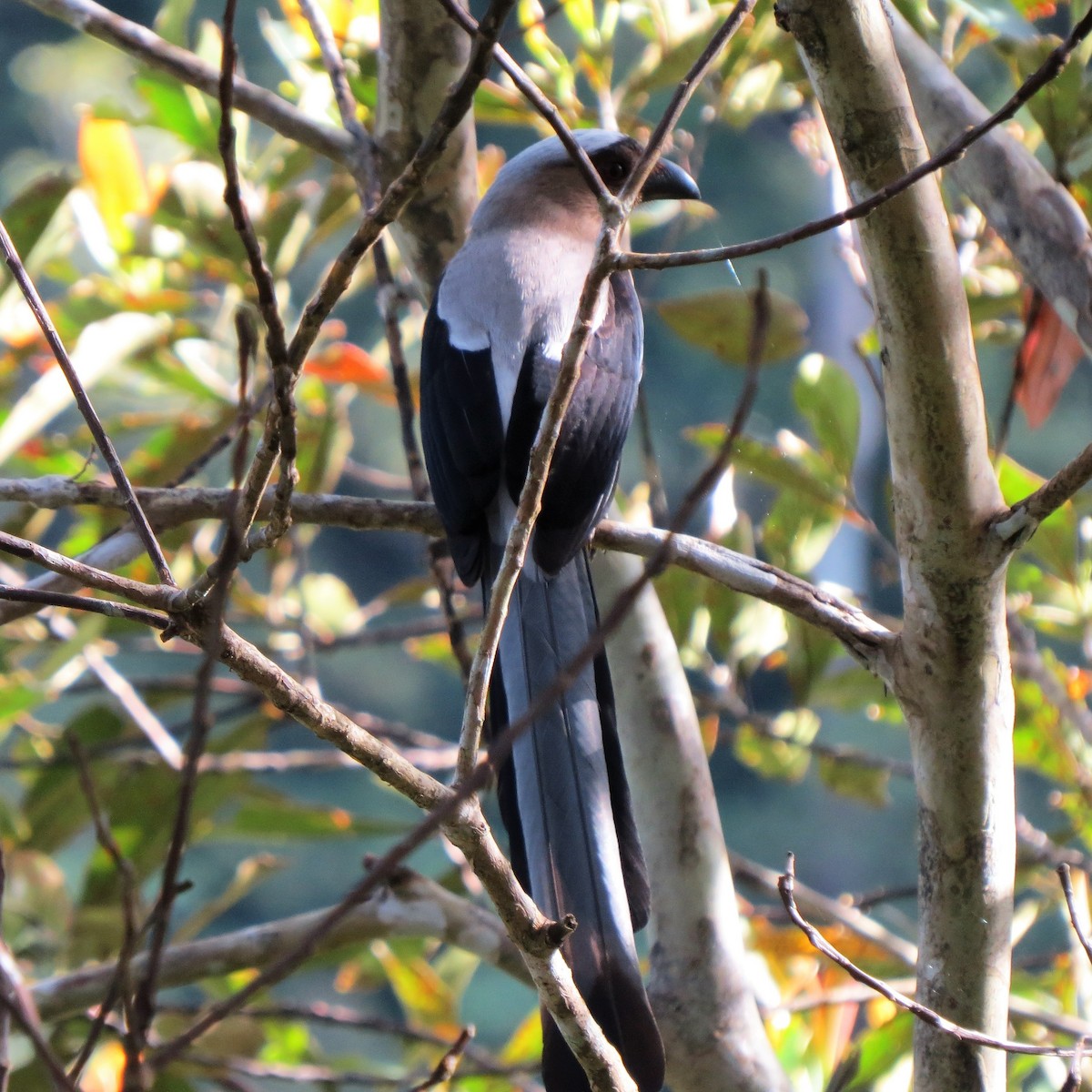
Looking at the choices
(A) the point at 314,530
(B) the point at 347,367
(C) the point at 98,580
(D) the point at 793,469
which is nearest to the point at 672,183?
(D) the point at 793,469

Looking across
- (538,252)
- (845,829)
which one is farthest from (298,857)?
(538,252)

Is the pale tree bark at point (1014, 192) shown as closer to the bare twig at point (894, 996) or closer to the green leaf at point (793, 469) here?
the green leaf at point (793, 469)

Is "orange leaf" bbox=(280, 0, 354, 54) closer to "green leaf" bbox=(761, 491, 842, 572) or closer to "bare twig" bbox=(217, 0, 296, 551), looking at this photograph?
"green leaf" bbox=(761, 491, 842, 572)

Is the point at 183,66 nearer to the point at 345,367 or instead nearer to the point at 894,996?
the point at 345,367

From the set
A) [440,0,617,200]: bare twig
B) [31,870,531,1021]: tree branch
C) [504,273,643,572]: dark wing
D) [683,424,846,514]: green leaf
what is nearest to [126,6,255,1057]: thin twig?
[440,0,617,200]: bare twig

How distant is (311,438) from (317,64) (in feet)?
2.60

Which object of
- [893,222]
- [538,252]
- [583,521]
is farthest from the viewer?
[538,252]

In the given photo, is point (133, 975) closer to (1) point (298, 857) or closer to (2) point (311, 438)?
(2) point (311, 438)

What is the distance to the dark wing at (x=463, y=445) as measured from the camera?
175 centimetres

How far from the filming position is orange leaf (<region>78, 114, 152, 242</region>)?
258 cm

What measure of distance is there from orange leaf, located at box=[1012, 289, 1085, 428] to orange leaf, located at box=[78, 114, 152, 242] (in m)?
1.79

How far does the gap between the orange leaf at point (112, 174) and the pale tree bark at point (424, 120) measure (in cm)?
85

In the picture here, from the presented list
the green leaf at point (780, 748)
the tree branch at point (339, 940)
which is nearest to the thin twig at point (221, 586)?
the tree branch at point (339, 940)

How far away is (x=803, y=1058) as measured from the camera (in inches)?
82.7
